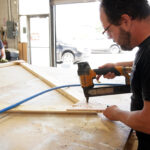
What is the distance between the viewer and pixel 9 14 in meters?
5.80

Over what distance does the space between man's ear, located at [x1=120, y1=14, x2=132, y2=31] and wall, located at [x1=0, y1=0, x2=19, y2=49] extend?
545cm

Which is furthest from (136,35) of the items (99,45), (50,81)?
(99,45)

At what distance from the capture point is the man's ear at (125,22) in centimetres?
80

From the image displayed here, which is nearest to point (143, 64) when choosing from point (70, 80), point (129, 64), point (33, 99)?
point (129, 64)

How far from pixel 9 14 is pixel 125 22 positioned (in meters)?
5.77

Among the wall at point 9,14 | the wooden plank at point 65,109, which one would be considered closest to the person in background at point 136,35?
the wooden plank at point 65,109

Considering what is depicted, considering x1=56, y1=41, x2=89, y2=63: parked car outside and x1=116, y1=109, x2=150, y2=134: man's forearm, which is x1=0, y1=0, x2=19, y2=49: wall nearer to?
x1=56, y1=41, x2=89, y2=63: parked car outside

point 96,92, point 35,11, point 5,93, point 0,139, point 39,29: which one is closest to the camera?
point 0,139

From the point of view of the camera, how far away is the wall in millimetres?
5676

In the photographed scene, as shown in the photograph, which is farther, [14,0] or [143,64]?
[14,0]

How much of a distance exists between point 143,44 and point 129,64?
0.68m

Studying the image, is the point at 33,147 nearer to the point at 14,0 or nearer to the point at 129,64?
the point at 129,64

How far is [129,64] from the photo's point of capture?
1.49 meters

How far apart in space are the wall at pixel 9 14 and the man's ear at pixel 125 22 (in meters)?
5.45
